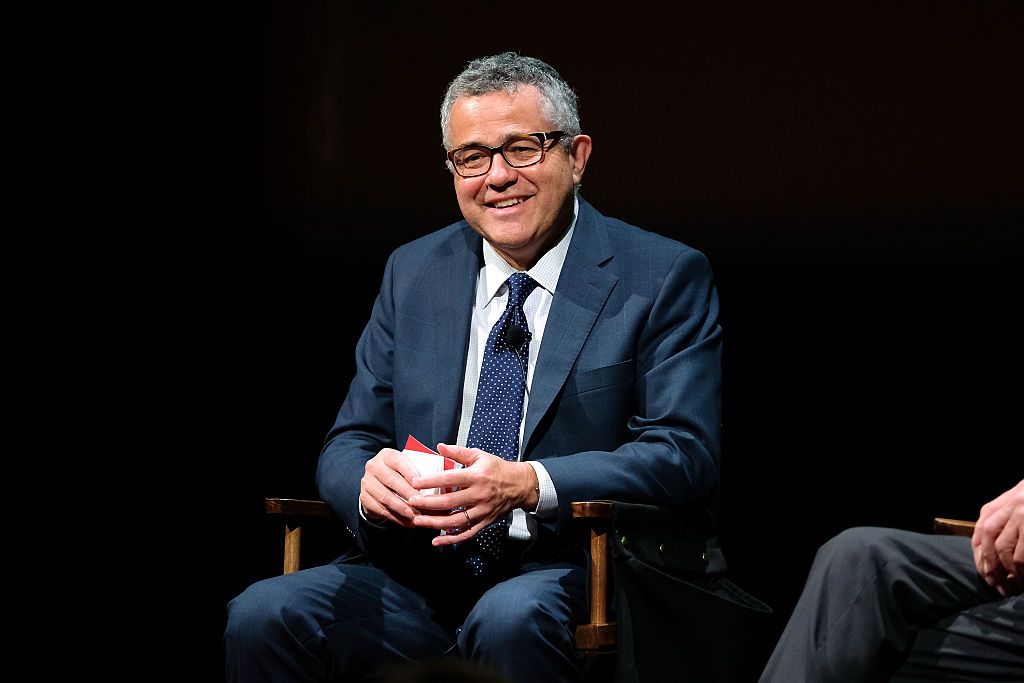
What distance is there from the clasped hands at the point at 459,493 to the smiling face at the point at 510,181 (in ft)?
1.86

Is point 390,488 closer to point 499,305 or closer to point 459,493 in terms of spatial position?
point 459,493

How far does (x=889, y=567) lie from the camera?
204 centimetres

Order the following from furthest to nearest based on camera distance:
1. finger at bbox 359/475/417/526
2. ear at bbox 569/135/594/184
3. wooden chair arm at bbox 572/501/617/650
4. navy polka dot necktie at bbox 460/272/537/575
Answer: ear at bbox 569/135/594/184 < navy polka dot necktie at bbox 460/272/537/575 < finger at bbox 359/475/417/526 < wooden chair arm at bbox 572/501/617/650

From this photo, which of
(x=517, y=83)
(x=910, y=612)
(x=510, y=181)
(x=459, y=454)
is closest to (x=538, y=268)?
(x=510, y=181)

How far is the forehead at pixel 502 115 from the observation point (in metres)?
2.71

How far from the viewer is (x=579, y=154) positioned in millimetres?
2834

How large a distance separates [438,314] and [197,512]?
127 cm

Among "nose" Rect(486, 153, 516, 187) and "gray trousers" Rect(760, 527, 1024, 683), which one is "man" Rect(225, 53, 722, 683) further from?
"gray trousers" Rect(760, 527, 1024, 683)

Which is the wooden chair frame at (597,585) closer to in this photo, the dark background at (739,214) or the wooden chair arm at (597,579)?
the wooden chair arm at (597,579)

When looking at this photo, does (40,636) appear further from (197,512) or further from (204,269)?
(204,269)

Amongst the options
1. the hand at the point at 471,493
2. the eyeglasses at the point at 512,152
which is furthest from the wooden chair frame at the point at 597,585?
the eyeglasses at the point at 512,152

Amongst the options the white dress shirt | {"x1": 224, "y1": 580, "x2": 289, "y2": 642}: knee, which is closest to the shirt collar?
the white dress shirt

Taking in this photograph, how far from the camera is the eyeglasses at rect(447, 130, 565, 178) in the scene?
272 centimetres

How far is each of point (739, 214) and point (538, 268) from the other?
2.55 ft
